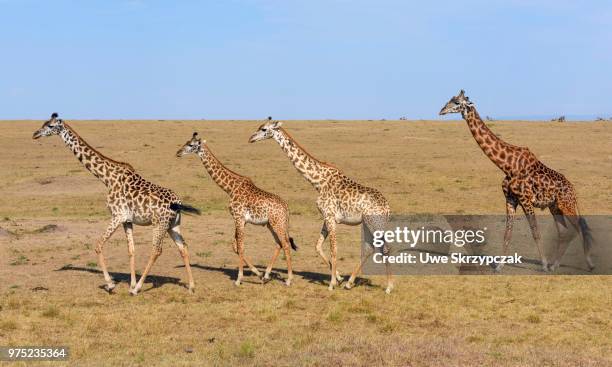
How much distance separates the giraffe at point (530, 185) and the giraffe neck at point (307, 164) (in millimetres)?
3357

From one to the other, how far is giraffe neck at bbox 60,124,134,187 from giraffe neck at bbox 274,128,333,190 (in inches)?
128

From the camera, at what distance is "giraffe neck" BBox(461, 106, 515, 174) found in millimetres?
18812

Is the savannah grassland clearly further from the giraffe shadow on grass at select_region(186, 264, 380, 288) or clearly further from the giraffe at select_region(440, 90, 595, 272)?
the giraffe at select_region(440, 90, 595, 272)

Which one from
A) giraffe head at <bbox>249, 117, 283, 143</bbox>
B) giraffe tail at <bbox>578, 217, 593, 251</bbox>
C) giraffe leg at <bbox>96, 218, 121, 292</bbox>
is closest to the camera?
giraffe leg at <bbox>96, 218, 121, 292</bbox>

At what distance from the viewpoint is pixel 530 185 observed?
18.2 meters

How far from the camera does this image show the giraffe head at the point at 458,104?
18.7 m

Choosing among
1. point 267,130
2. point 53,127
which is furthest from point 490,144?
point 53,127

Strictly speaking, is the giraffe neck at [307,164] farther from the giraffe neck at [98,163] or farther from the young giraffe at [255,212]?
the giraffe neck at [98,163]

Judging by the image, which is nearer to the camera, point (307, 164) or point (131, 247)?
point (131, 247)

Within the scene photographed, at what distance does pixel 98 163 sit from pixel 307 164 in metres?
4.26

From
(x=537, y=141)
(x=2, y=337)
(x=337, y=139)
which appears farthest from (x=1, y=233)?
(x=537, y=141)

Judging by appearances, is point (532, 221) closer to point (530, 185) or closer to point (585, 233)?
point (530, 185)

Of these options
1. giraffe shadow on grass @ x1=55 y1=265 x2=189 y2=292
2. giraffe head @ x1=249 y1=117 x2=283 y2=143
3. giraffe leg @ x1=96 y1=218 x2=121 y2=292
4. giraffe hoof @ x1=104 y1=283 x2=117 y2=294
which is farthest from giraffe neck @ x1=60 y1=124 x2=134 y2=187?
giraffe head @ x1=249 y1=117 x2=283 y2=143

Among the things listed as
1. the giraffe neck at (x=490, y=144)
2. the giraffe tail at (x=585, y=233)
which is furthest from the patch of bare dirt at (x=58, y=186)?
the giraffe tail at (x=585, y=233)
